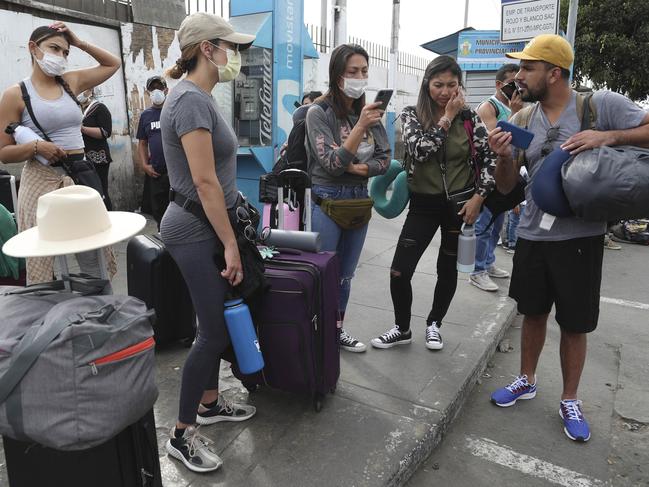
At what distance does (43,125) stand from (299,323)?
1899mm

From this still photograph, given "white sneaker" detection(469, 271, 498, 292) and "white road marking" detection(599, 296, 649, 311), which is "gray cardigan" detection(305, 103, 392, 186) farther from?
"white road marking" detection(599, 296, 649, 311)

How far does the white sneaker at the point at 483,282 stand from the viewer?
4.90m

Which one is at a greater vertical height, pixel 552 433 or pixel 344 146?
pixel 344 146

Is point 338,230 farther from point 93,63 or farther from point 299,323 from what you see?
point 93,63

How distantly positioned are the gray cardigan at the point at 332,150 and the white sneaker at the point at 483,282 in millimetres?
2221

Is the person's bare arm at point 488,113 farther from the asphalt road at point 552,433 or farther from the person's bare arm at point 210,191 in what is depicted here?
the person's bare arm at point 210,191

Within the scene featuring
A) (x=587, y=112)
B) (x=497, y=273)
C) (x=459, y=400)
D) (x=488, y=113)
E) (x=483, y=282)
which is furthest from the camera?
(x=497, y=273)

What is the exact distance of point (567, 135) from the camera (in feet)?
8.55

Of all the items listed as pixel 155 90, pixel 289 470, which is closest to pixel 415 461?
pixel 289 470

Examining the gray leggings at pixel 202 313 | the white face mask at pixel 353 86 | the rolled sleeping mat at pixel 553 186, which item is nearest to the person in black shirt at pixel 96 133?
the white face mask at pixel 353 86

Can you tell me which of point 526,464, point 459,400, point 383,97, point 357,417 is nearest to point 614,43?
point 383,97

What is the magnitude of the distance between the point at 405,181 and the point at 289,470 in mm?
1932

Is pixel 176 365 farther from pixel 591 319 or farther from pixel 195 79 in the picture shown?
pixel 591 319

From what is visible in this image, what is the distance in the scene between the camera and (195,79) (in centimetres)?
211
